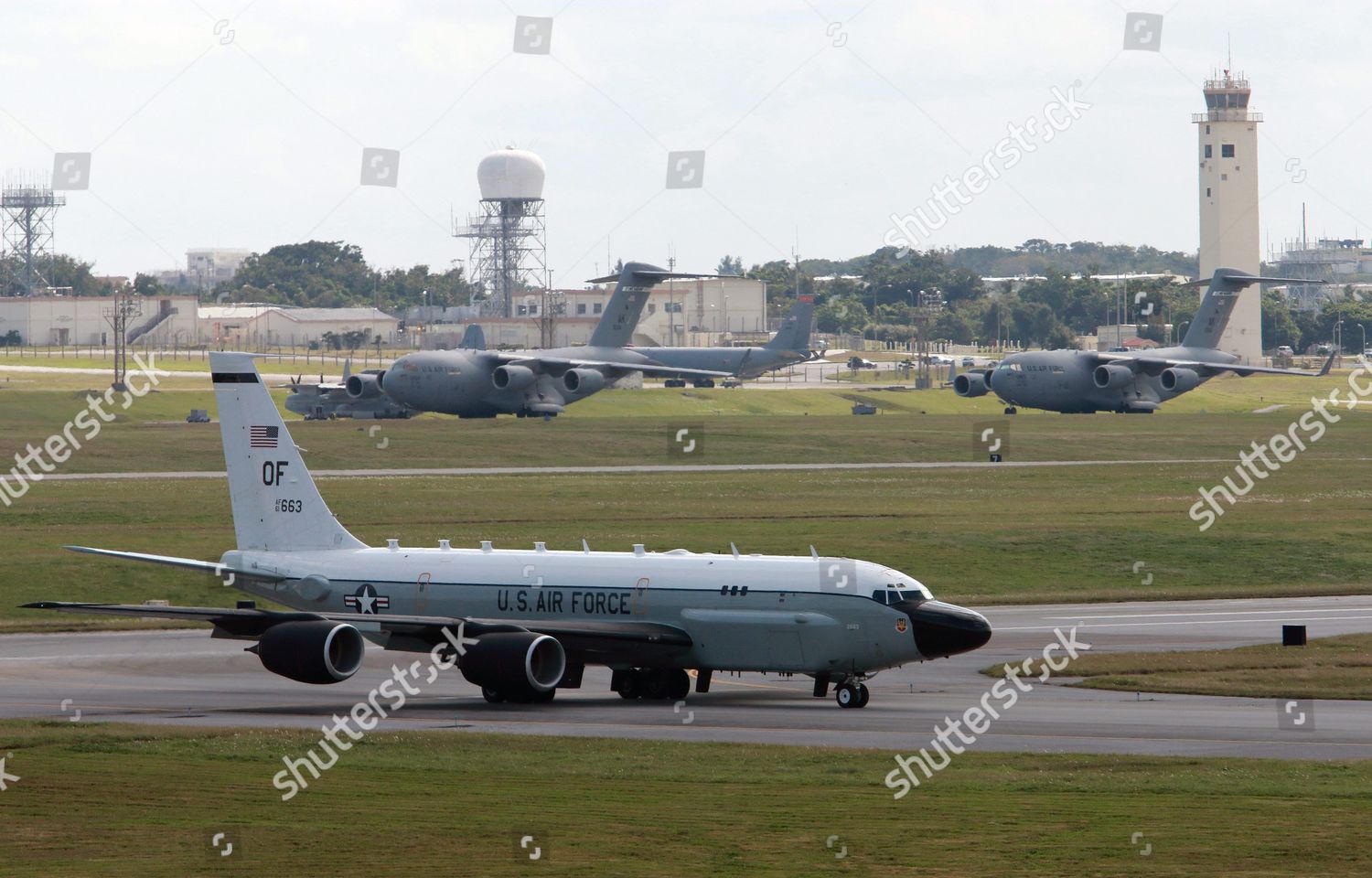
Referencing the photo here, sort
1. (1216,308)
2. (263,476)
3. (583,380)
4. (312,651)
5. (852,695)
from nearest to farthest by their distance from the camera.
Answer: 1. (312,651)
2. (852,695)
3. (263,476)
4. (583,380)
5. (1216,308)

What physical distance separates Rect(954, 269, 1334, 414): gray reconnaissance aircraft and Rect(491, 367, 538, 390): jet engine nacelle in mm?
33819

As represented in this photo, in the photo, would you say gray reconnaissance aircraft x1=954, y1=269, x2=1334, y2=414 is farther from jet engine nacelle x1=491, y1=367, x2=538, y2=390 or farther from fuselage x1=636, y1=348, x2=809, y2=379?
jet engine nacelle x1=491, y1=367, x2=538, y2=390

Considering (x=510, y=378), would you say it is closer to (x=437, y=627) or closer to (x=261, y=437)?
(x=261, y=437)

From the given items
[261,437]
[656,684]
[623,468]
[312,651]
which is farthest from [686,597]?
[623,468]

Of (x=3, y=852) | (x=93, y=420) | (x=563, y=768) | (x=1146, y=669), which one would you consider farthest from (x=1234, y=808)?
(x=93, y=420)

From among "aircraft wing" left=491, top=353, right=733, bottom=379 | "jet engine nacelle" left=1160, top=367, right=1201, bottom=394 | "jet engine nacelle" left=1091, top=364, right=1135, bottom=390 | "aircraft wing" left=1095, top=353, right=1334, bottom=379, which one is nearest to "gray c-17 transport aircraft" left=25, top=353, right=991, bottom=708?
"aircraft wing" left=491, top=353, right=733, bottom=379

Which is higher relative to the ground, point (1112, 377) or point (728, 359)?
point (728, 359)

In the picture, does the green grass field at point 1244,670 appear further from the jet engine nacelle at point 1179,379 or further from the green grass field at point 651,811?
the jet engine nacelle at point 1179,379

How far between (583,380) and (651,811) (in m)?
92.5

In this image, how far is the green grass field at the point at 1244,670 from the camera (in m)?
40.8

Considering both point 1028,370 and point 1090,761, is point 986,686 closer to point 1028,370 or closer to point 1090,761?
point 1090,761

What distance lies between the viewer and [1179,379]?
129 metres

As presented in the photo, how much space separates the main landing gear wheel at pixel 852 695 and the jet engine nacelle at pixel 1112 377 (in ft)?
308

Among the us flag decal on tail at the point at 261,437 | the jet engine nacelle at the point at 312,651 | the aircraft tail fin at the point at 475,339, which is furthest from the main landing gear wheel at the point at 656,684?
the aircraft tail fin at the point at 475,339
